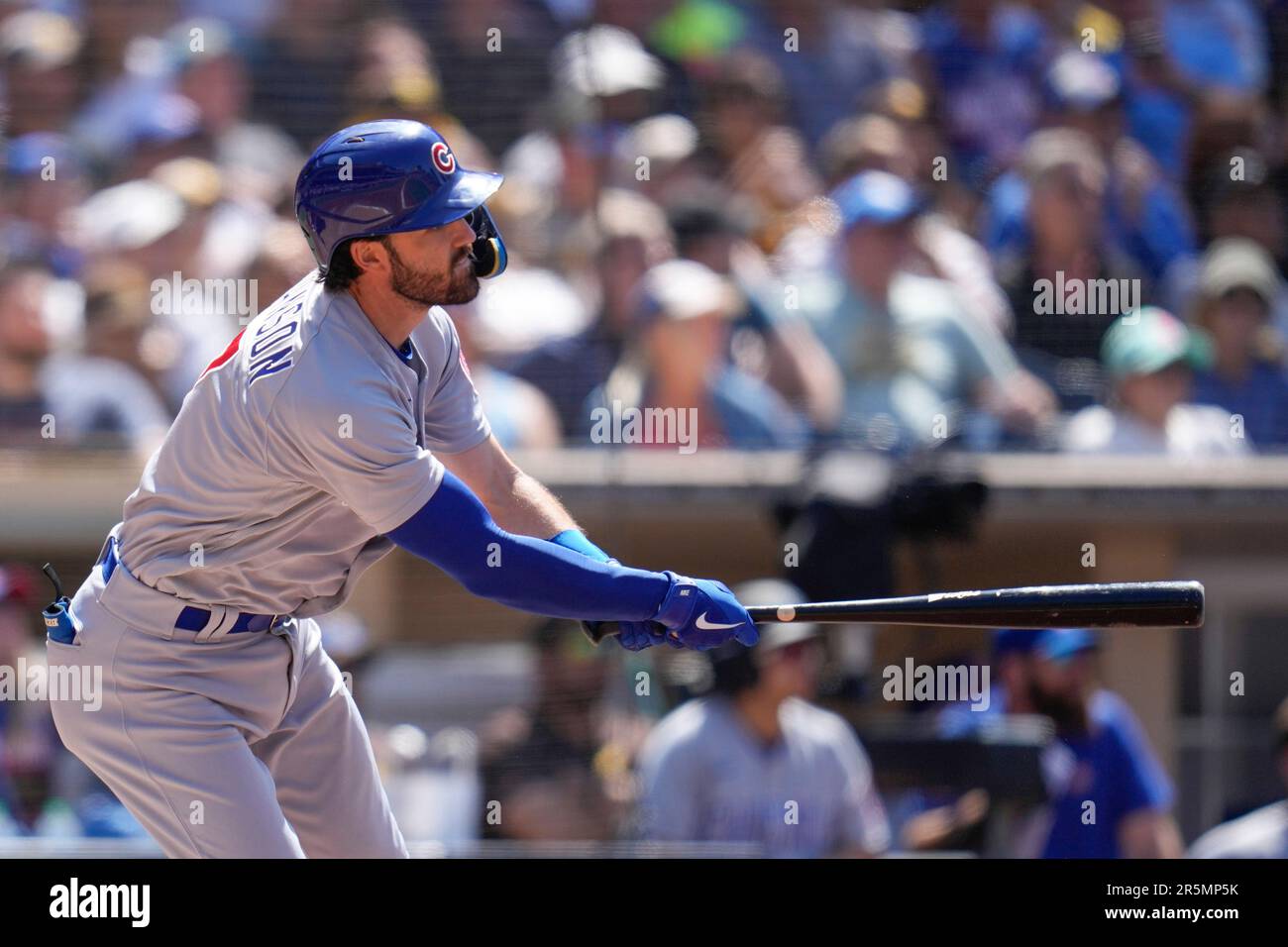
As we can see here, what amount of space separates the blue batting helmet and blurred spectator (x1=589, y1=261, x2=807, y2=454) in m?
2.04

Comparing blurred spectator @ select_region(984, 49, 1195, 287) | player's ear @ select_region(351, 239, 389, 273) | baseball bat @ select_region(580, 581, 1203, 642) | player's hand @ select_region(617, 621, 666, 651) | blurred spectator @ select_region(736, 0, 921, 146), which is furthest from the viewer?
blurred spectator @ select_region(736, 0, 921, 146)

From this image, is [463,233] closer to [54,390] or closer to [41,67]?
[54,390]

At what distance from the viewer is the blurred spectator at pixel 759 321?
5.21m

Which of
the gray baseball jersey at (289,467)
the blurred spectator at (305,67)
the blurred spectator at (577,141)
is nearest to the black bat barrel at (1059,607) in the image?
the gray baseball jersey at (289,467)

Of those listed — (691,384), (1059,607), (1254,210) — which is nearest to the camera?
(1059,607)

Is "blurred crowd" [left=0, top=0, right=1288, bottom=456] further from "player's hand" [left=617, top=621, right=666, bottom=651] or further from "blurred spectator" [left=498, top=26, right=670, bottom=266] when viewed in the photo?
"player's hand" [left=617, top=621, right=666, bottom=651]

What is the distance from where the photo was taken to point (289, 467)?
2.99 metres

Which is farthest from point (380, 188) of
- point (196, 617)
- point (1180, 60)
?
point (1180, 60)

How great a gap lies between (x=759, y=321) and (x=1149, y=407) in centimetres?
113

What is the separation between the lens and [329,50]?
18.0 feet

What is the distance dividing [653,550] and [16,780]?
1.77m

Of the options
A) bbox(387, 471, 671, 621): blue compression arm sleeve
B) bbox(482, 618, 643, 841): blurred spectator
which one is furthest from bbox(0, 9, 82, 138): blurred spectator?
bbox(387, 471, 671, 621): blue compression arm sleeve

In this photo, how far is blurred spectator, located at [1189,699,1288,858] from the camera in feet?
15.8
